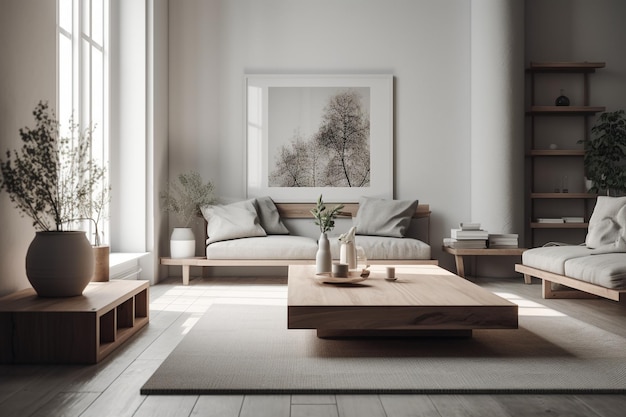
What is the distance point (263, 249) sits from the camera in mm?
5371

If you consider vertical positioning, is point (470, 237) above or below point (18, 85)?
below

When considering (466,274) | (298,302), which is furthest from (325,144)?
(298,302)

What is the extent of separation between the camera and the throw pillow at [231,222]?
18.1 ft

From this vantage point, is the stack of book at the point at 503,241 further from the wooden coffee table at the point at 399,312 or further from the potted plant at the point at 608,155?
the wooden coffee table at the point at 399,312

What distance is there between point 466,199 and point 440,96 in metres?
1.09

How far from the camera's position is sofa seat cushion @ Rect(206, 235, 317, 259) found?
5.35 metres

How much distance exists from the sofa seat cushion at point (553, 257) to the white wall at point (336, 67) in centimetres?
146

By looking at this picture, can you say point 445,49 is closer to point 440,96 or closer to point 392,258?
point 440,96

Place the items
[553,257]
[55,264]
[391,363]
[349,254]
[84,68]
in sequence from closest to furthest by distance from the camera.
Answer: [391,363], [55,264], [349,254], [553,257], [84,68]

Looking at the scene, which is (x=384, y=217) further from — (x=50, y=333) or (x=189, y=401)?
(x=189, y=401)

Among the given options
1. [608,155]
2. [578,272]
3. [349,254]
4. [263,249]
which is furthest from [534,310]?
[608,155]

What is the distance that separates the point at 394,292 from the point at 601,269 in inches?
58.1

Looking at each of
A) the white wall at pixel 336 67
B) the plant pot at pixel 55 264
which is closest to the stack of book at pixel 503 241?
the white wall at pixel 336 67

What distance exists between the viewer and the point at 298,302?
2.74 metres
